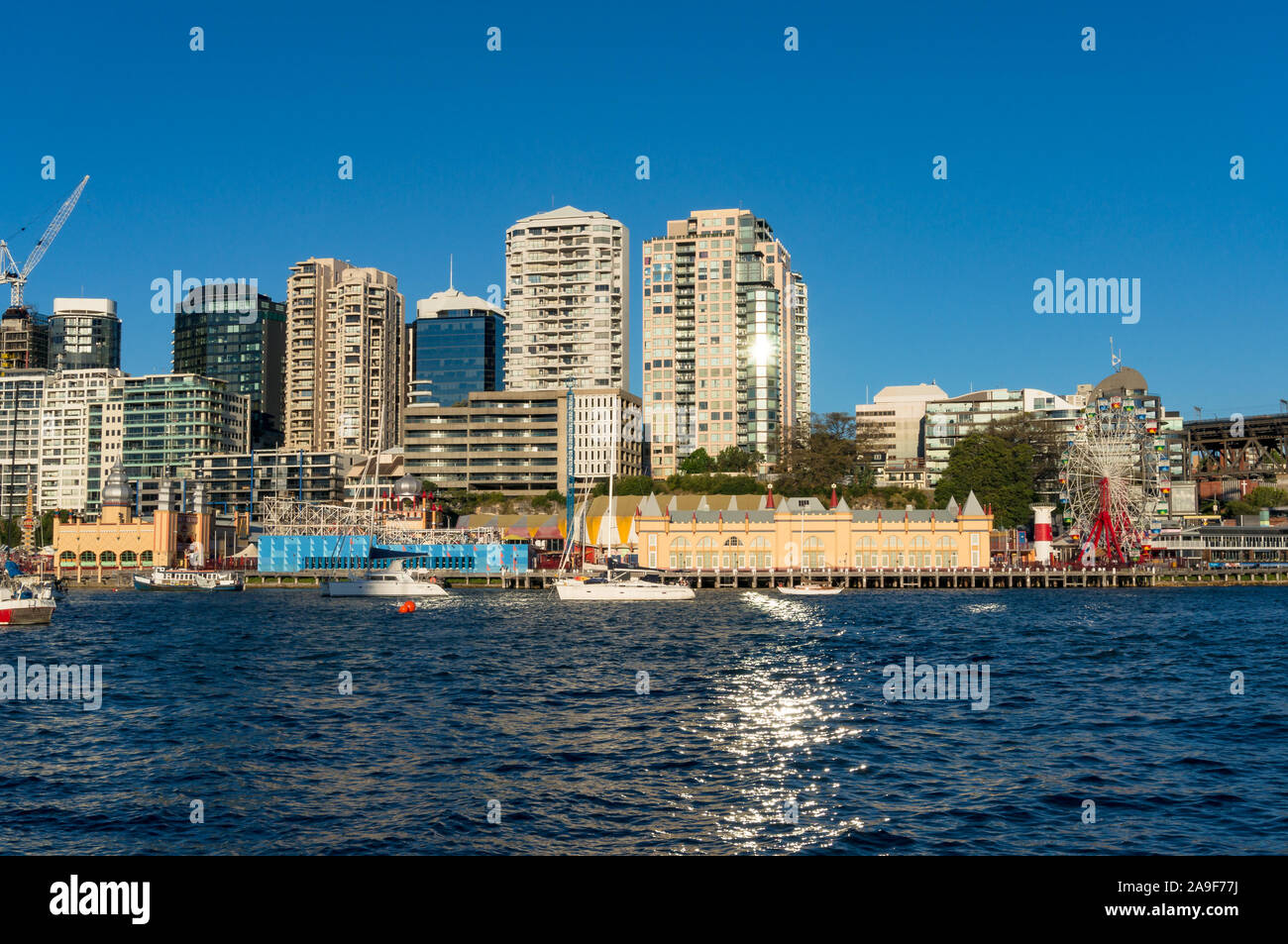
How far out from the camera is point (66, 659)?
5406 cm

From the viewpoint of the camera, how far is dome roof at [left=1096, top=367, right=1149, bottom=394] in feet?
629

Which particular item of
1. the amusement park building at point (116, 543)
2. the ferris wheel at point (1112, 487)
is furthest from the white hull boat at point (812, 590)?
the amusement park building at point (116, 543)

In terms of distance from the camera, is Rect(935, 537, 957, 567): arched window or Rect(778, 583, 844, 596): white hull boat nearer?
Rect(778, 583, 844, 596): white hull boat

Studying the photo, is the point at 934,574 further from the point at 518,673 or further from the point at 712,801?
the point at 712,801

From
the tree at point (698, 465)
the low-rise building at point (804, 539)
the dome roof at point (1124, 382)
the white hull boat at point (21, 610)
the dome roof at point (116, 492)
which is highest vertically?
the dome roof at point (1124, 382)

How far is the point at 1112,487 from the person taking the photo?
136 meters

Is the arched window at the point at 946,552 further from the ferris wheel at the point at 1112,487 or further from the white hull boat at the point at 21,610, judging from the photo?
the white hull boat at the point at 21,610

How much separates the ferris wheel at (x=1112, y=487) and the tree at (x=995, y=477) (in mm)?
10471

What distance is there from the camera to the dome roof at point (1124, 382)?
19175 cm

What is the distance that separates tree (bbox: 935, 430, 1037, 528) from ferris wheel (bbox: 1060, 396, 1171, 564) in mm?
10471

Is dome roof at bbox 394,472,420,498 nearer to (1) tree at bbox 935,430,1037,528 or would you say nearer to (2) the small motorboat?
(2) the small motorboat

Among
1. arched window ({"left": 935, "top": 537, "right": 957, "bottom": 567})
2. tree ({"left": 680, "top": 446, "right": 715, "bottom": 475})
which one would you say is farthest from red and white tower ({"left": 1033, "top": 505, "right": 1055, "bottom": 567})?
tree ({"left": 680, "top": 446, "right": 715, "bottom": 475})
